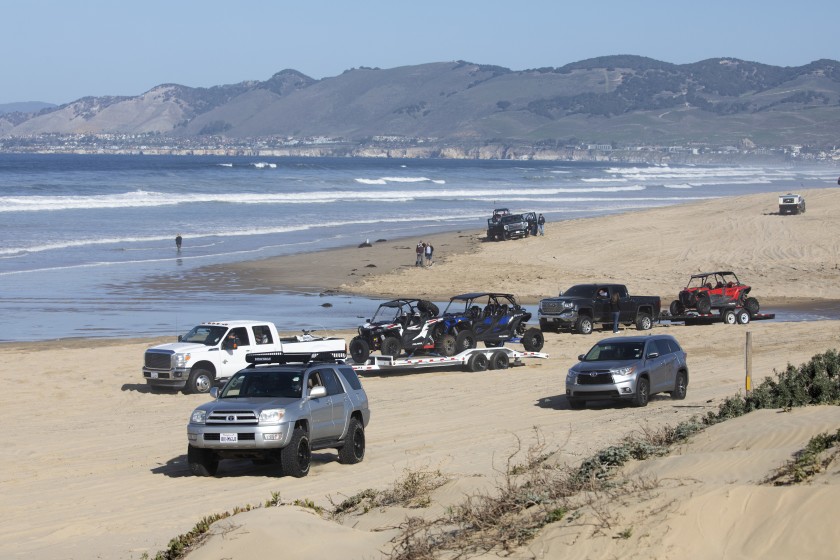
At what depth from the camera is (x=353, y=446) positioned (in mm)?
15031

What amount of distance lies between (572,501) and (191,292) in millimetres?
29812

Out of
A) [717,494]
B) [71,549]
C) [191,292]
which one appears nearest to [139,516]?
[71,549]

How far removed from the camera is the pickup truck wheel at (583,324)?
101ft

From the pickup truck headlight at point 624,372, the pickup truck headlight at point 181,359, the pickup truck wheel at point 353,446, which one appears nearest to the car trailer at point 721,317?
the pickup truck headlight at point 624,372

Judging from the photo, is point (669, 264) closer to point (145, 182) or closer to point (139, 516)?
point (139, 516)

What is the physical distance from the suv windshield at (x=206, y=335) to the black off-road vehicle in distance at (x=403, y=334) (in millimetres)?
3142

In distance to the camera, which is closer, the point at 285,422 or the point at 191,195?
the point at 285,422

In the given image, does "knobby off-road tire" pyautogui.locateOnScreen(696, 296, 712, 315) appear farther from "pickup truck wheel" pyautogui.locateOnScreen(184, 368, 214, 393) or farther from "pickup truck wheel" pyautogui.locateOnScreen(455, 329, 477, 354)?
"pickup truck wheel" pyautogui.locateOnScreen(184, 368, 214, 393)

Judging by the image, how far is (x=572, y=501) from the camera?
9492 millimetres

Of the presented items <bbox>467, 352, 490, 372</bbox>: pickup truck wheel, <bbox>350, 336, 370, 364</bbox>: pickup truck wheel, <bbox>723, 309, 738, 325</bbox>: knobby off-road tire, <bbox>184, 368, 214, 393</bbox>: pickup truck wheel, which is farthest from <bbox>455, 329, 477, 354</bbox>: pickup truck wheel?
<bbox>723, 309, 738, 325</bbox>: knobby off-road tire

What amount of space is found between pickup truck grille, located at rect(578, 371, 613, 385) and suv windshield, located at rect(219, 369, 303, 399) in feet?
20.5

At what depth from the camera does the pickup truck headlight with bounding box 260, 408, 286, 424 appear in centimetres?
1383

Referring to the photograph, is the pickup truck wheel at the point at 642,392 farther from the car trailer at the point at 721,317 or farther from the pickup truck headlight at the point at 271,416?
the car trailer at the point at 721,317

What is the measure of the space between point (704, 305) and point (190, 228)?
40.5 m
